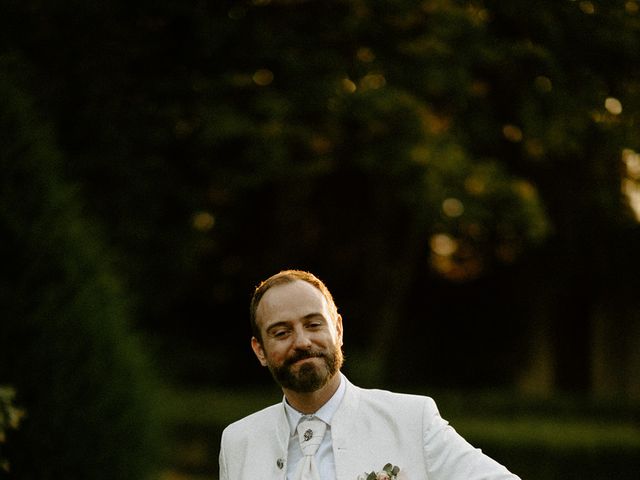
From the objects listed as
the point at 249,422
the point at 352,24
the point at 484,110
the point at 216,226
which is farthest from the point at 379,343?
the point at 249,422

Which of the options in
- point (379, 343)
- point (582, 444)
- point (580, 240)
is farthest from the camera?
point (580, 240)

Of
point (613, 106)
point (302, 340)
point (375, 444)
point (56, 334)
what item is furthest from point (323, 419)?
point (613, 106)

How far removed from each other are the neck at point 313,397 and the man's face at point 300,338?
8cm

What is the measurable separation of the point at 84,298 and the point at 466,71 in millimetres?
4555

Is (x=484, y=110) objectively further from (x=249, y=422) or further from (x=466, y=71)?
(x=249, y=422)

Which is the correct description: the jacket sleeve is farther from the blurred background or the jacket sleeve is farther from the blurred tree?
the blurred tree

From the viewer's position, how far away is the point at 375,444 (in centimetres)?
318

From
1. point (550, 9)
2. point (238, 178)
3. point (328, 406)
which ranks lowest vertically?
point (328, 406)

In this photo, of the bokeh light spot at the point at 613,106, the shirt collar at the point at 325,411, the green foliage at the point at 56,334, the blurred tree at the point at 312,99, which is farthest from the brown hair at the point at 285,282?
the bokeh light spot at the point at 613,106

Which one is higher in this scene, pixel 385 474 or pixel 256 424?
pixel 256 424

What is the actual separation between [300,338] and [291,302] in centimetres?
12

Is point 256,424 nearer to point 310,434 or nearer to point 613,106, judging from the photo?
point 310,434

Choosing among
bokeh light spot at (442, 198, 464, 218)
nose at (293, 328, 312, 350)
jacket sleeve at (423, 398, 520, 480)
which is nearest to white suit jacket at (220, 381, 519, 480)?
jacket sleeve at (423, 398, 520, 480)

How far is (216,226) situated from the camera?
16.0m
